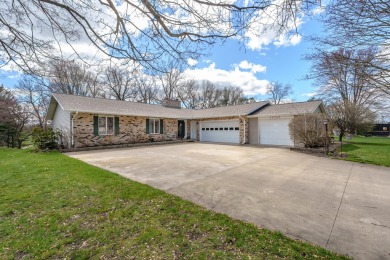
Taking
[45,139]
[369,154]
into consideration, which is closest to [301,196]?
[369,154]

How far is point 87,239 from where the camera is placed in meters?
Result: 2.66

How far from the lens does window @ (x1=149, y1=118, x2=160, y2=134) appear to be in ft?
56.9

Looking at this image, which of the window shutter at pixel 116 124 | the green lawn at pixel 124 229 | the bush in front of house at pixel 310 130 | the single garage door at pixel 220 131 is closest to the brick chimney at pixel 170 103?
the single garage door at pixel 220 131

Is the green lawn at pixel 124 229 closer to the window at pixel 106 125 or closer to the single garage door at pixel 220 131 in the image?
the window at pixel 106 125

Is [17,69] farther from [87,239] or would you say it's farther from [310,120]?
[310,120]

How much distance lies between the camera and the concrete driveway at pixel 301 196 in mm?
2803

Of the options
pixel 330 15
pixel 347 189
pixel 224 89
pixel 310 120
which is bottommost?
pixel 347 189

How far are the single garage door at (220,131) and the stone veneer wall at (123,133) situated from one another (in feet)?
9.87

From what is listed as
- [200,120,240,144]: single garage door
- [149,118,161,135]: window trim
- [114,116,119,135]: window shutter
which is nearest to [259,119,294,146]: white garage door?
[200,120,240,144]: single garage door

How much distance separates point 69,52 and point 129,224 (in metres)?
3.23

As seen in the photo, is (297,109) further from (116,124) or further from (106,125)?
(106,125)

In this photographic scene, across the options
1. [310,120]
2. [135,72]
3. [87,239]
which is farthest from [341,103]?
[87,239]

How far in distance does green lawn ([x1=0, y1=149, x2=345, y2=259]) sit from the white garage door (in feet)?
41.2

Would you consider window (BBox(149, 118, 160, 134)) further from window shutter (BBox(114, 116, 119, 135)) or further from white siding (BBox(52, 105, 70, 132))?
white siding (BBox(52, 105, 70, 132))
